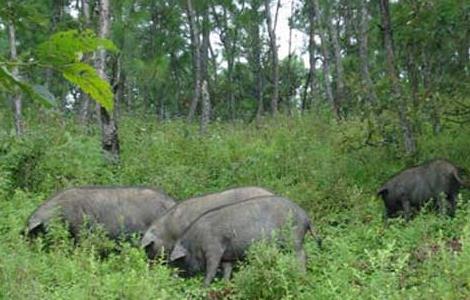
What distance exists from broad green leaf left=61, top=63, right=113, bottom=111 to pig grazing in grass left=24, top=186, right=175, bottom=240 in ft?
24.9

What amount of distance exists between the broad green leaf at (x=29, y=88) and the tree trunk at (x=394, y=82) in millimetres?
10841

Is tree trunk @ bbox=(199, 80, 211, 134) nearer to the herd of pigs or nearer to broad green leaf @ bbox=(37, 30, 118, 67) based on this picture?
the herd of pigs

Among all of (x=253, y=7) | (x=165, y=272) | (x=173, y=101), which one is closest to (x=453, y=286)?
(x=165, y=272)

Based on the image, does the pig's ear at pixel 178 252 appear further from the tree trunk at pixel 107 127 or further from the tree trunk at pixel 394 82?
the tree trunk at pixel 394 82

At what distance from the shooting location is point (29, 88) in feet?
5.00

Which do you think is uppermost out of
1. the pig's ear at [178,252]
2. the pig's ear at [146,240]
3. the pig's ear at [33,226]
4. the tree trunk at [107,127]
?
the tree trunk at [107,127]

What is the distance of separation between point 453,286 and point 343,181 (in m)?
6.37

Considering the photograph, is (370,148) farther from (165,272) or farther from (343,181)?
(165,272)

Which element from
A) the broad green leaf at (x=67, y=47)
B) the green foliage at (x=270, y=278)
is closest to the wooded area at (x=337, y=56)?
the broad green leaf at (x=67, y=47)

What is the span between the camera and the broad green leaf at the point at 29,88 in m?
1.50

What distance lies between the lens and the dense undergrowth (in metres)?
5.96

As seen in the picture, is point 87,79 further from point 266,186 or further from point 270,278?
point 266,186

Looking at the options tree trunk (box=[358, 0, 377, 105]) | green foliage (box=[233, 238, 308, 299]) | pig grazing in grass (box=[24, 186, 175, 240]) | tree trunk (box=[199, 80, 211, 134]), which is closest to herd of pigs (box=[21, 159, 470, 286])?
pig grazing in grass (box=[24, 186, 175, 240])

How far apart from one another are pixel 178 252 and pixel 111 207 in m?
1.67
